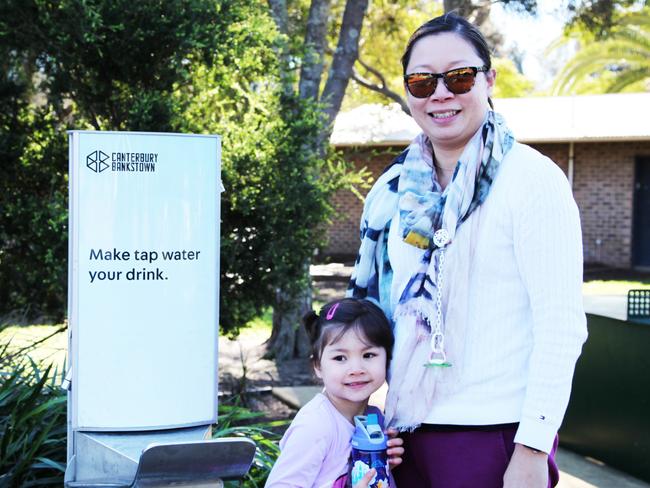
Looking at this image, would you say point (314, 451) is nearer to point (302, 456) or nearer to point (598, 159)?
point (302, 456)

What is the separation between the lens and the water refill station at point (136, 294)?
146 inches

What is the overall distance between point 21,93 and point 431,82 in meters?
5.14

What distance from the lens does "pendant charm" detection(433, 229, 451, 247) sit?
2.23 m

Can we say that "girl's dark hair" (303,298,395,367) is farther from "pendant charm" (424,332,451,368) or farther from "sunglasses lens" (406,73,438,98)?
"sunglasses lens" (406,73,438,98)

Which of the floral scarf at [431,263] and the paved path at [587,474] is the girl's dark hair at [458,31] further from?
the paved path at [587,474]

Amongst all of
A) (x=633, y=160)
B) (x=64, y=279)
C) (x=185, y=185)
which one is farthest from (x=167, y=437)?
(x=633, y=160)

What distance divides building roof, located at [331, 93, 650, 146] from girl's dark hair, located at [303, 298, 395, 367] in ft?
49.3

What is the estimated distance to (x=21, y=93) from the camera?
6754 millimetres

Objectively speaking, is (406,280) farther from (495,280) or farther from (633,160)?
(633,160)

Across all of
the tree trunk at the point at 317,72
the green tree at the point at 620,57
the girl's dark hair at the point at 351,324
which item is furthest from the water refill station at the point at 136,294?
the green tree at the point at 620,57

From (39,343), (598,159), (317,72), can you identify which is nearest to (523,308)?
(39,343)

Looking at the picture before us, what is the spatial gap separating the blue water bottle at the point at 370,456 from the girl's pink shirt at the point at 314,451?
97 mm

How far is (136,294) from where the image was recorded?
3.76 meters

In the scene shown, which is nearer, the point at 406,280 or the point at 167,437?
the point at 406,280
